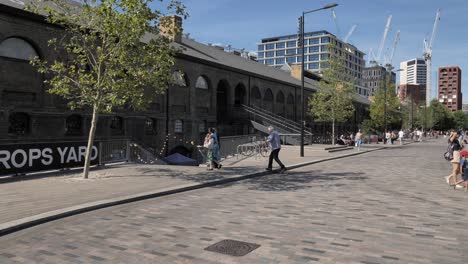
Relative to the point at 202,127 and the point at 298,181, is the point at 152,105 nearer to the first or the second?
the point at 202,127

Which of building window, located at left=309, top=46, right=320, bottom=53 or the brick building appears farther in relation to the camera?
building window, located at left=309, top=46, right=320, bottom=53

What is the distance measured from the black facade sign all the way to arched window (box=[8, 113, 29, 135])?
534 centimetres

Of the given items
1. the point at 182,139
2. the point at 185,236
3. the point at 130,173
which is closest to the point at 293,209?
the point at 185,236

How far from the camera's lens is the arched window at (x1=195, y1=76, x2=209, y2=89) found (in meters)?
31.7

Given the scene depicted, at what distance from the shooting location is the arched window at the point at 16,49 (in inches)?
699

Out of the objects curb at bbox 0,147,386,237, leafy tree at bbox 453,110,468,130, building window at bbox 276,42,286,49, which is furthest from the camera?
building window at bbox 276,42,286,49

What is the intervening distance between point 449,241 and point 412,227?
0.90m

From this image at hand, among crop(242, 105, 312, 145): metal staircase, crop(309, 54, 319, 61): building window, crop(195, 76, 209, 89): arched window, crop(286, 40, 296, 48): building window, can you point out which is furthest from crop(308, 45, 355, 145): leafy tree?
crop(286, 40, 296, 48): building window

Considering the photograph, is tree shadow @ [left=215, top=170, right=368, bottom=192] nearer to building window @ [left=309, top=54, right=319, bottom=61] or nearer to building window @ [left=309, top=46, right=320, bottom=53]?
building window @ [left=309, top=54, right=319, bottom=61]

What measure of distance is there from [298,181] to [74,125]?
44.4 ft

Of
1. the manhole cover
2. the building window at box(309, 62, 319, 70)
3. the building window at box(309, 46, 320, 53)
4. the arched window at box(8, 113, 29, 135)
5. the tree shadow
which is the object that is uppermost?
the building window at box(309, 46, 320, 53)

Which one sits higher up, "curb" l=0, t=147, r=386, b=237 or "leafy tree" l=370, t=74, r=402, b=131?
"leafy tree" l=370, t=74, r=402, b=131

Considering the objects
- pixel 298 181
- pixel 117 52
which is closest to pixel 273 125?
pixel 298 181

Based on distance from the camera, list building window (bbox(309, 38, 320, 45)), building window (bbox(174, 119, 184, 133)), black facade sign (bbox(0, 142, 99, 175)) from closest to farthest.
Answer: black facade sign (bbox(0, 142, 99, 175)), building window (bbox(174, 119, 184, 133)), building window (bbox(309, 38, 320, 45))
